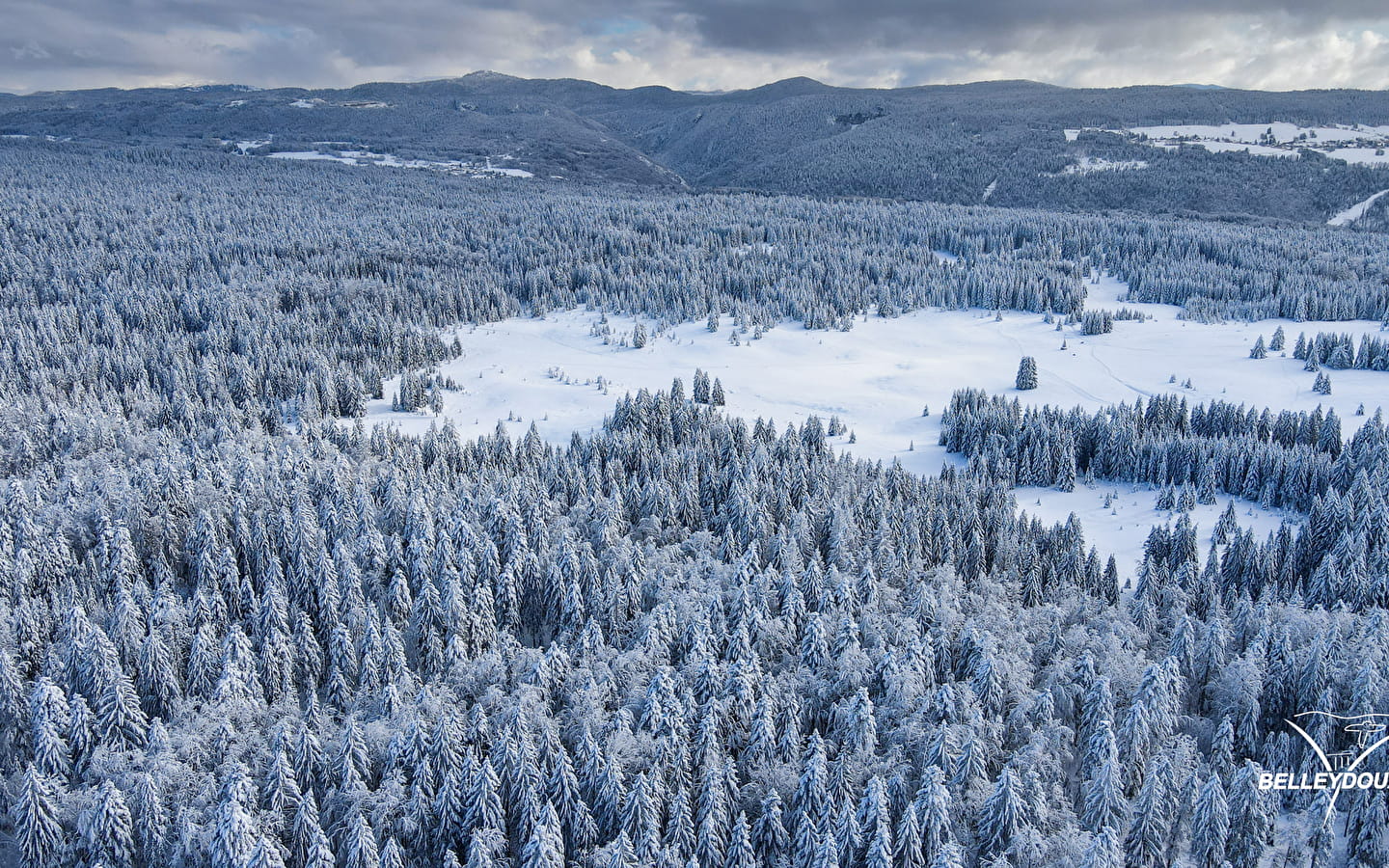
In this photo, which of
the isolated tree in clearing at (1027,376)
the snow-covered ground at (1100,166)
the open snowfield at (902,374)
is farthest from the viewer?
the snow-covered ground at (1100,166)

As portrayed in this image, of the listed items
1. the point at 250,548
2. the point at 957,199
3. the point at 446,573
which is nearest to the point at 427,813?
the point at 446,573

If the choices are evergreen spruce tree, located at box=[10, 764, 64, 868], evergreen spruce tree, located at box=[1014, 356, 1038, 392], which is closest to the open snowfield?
evergreen spruce tree, located at box=[1014, 356, 1038, 392]

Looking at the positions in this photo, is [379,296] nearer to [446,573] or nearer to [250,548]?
[250,548]

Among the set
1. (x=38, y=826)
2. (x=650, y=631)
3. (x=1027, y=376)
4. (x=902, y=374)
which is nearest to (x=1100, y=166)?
(x=902, y=374)

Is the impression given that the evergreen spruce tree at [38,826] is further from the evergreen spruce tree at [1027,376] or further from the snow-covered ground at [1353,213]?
the snow-covered ground at [1353,213]

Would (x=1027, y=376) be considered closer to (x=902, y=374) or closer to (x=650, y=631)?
(x=902, y=374)

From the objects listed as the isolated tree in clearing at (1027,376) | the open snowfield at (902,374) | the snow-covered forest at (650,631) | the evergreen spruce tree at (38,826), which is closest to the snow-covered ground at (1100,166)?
the open snowfield at (902,374)

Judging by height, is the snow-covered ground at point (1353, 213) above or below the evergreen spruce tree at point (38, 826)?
above
